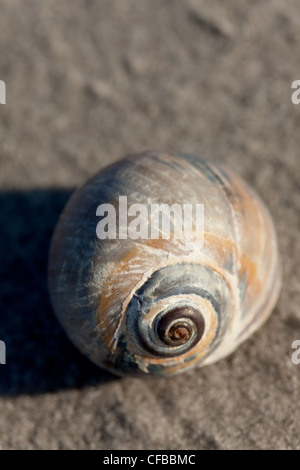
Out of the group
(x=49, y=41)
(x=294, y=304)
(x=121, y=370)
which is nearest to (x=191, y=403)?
(x=121, y=370)

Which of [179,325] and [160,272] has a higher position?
[160,272]

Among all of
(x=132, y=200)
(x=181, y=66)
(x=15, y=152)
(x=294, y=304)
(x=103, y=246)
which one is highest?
(x=181, y=66)

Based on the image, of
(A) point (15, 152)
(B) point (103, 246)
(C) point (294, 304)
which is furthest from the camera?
(A) point (15, 152)
